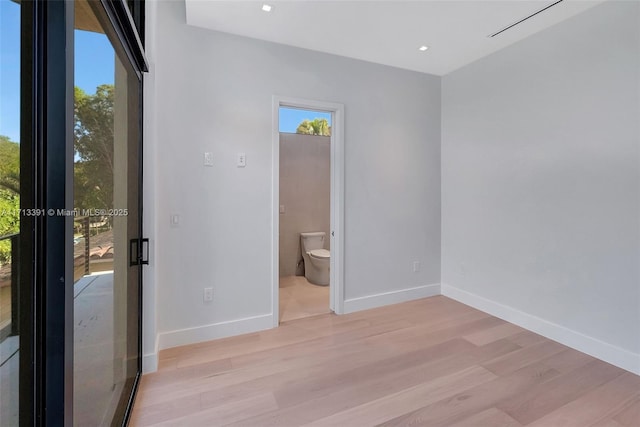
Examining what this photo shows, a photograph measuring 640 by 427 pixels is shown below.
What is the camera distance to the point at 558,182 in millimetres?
2537

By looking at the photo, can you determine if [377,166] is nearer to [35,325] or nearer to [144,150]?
[144,150]

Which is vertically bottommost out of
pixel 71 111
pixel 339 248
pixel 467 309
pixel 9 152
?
pixel 467 309

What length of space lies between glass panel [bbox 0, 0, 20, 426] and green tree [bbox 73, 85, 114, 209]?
238 millimetres

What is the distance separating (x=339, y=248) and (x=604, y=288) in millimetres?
2187

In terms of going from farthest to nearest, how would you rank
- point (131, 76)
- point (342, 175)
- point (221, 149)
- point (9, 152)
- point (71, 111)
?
1. point (342, 175)
2. point (221, 149)
3. point (131, 76)
4. point (71, 111)
5. point (9, 152)

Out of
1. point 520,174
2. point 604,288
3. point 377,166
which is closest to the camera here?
point 604,288

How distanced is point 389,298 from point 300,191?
2.09 m

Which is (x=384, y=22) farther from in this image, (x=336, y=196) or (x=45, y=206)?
(x=45, y=206)

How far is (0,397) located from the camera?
718 mm

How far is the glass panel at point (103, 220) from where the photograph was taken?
104cm

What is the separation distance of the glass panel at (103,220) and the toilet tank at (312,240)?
2711mm

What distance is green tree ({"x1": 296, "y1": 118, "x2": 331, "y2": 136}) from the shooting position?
14.8 ft

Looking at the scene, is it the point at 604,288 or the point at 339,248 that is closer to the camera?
the point at 604,288

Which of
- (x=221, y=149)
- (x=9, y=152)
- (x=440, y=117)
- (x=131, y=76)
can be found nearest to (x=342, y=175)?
(x=221, y=149)
